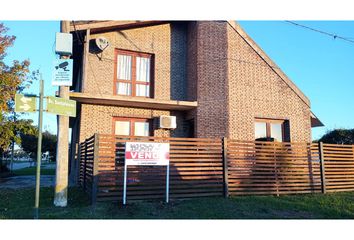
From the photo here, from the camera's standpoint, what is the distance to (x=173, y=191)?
8.53 meters

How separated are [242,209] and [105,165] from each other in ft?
12.1

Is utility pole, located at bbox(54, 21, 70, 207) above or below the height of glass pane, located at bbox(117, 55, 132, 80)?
below

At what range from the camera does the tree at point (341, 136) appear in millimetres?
21608

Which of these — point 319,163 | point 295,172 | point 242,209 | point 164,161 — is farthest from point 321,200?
point 164,161

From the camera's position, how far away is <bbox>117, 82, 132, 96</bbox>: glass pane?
43.7ft

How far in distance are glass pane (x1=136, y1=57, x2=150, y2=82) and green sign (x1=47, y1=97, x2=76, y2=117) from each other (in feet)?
24.0

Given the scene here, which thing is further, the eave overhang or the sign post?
the eave overhang

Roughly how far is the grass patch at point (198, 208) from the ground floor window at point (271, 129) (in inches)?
178

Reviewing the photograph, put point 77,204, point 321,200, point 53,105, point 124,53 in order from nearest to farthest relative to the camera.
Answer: point 53,105 → point 77,204 → point 321,200 → point 124,53

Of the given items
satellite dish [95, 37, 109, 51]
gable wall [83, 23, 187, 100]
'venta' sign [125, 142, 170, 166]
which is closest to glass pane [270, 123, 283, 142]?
gable wall [83, 23, 187, 100]

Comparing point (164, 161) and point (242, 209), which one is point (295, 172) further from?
point (164, 161)

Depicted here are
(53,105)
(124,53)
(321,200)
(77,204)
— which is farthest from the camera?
(124,53)

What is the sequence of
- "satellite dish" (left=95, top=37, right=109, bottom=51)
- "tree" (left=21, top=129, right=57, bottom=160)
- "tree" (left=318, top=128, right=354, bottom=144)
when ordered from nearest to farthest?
"satellite dish" (left=95, top=37, right=109, bottom=51), "tree" (left=318, top=128, right=354, bottom=144), "tree" (left=21, top=129, right=57, bottom=160)

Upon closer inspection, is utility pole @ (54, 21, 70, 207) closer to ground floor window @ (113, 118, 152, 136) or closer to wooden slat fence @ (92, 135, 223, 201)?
wooden slat fence @ (92, 135, 223, 201)
